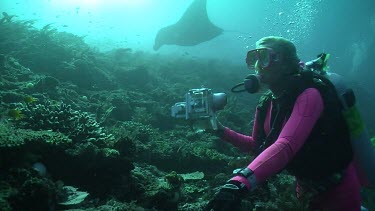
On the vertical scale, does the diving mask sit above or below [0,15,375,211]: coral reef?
above

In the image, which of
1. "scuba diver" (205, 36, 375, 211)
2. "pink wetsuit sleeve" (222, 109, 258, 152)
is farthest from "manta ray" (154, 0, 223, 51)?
"scuba diver" (205, 36, 375, 211)

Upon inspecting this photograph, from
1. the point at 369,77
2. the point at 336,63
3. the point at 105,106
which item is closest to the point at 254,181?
the point at 105,106

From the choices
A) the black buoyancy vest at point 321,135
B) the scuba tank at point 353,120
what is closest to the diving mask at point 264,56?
the scuba tank at point 353,120

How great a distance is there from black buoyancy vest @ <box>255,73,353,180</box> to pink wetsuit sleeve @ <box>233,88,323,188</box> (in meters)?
0.22

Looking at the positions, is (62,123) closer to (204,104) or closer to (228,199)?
(204,104)

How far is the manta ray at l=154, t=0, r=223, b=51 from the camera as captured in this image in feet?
82.5

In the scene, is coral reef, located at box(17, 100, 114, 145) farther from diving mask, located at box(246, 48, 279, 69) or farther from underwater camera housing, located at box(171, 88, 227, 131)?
diving mask, located at box(246, 48, 279, 69)

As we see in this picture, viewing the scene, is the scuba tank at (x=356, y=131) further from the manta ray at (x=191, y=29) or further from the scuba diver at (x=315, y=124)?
the manta ray at (x=191, y=29)

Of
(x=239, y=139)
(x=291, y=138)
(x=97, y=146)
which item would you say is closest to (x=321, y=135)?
(x=291, y=138)

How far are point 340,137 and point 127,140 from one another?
3.31 meters

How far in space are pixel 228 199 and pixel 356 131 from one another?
212 centimetres

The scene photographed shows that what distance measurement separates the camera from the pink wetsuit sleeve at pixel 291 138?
272 cm

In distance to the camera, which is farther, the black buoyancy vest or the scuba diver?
the black buoyancy vest

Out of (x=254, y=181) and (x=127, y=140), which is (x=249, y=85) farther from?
(x=127, y=140)
